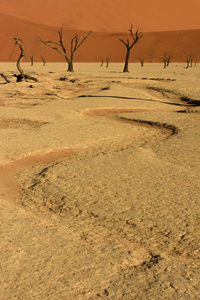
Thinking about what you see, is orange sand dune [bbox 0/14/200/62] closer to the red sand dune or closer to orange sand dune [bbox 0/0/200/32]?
the red sand dune

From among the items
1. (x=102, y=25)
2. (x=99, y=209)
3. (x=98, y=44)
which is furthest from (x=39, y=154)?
(x=102, y=25)

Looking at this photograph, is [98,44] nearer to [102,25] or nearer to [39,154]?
[102,25]

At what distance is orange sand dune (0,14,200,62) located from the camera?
58.7 metres

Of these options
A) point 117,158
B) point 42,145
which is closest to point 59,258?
point 117,158

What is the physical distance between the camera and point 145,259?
6.87ft

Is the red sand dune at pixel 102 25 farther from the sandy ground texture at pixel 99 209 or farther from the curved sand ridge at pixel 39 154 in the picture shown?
the sandy ground texture at pixel 99 209

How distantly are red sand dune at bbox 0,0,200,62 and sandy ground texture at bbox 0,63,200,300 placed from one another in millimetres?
52969

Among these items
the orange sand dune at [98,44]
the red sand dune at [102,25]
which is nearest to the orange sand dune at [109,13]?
the red sand dune at [102,25]

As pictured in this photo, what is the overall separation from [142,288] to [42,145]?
265cm

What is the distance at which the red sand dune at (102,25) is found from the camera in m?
60.4

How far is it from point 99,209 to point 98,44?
66.2 m

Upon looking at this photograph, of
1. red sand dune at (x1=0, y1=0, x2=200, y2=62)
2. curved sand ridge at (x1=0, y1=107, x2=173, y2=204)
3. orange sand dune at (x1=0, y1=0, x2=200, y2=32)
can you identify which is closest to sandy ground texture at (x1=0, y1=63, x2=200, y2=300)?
curved sand ridge at (x1=0, y1=107, x2=173, y2=204)

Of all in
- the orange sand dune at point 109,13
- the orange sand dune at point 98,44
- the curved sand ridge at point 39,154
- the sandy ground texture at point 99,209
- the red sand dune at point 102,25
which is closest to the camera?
the sandy ground texture at point 99,209

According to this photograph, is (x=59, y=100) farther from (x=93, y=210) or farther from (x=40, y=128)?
(x=93, y=210)
